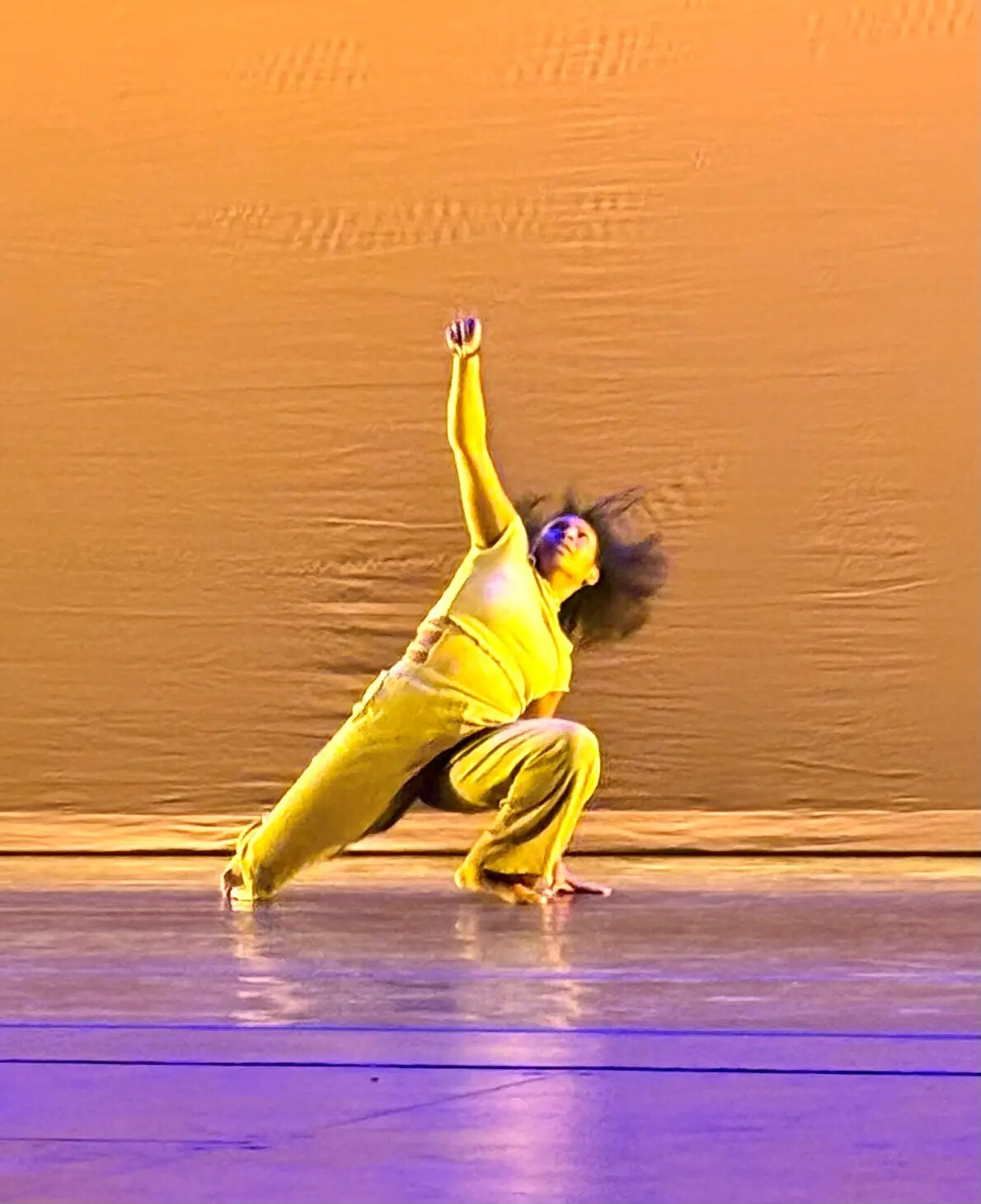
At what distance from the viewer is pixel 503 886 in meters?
2.99

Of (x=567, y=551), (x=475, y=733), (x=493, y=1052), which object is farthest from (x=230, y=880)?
(x=493, y=1052)

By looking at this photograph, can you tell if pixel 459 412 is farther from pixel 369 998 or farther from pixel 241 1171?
pixel 241 1171

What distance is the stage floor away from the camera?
1300 mm

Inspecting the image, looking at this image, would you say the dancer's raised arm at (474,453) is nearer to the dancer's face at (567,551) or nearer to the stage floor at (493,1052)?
the dancer's face at (567,551)

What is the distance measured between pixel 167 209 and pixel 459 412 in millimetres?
1073

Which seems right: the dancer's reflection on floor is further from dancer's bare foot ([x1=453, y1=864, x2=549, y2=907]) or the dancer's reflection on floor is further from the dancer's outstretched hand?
the dancer's outstretched hand

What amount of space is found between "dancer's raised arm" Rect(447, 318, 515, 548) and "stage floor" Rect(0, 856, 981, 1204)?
0.55 metres

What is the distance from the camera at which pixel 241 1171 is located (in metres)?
1.31

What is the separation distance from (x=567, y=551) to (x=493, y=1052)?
1.38 metres

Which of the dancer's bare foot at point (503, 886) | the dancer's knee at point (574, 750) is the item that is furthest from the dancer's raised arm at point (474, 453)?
the dancer's bare foot at point (503, 886)

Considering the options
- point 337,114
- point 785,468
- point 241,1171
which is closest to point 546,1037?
point 241,1171

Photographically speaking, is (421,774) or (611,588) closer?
(421,774)

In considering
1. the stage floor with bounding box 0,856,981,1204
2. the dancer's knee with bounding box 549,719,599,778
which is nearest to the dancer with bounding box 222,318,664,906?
the dancer's knee with bounding box 549,719,599,778

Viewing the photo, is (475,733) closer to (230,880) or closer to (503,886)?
(503,886)
